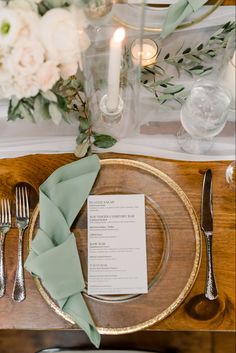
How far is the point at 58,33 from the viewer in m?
0.63

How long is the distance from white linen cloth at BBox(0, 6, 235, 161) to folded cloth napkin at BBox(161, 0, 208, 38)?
0.32 feet

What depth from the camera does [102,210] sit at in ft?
2.49

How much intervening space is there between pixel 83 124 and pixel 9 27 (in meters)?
0.22

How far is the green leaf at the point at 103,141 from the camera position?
2.60 ft

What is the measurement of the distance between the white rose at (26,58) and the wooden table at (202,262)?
201 millimetres

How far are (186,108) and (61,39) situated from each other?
10.4 inches

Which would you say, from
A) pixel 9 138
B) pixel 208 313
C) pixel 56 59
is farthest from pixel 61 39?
pixel 208 313

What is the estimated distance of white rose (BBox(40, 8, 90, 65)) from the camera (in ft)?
2.06

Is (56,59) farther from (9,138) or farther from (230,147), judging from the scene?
(230,147)

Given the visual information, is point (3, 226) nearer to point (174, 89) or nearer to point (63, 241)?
point (63, 241)

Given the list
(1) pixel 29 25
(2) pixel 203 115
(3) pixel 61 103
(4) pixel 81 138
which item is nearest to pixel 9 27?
(1) pixel 29 25

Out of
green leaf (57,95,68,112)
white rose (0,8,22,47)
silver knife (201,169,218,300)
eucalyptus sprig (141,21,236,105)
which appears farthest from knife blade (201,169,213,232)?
white rose (0,8,22,47)

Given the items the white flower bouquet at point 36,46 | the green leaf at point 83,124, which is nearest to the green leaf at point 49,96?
the white flower bouquet at point 36,46

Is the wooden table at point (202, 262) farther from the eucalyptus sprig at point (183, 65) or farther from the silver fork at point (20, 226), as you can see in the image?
the eucalyptus sprig at point (183, 65)
